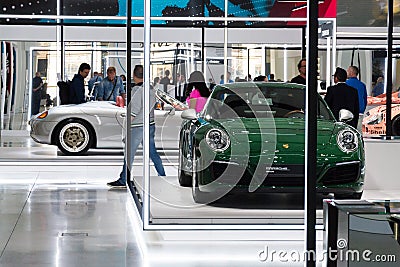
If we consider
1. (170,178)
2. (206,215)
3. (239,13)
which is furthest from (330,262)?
(239,13)

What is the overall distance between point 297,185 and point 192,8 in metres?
10.0

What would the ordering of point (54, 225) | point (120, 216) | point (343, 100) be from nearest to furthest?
point (54, 225) < point (120, 216) < point (343, 100)

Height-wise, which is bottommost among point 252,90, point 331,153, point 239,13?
point 331,153

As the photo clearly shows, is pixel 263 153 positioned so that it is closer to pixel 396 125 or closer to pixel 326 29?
pixel 326 29

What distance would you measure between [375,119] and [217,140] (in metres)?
10.3

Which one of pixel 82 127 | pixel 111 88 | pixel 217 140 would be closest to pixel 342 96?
pixel 217 140

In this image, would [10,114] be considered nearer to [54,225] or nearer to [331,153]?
[54,225]

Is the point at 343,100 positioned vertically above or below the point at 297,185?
above

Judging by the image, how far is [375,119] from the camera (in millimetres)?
17969

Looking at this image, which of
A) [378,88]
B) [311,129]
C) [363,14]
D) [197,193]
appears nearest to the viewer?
[311,129]

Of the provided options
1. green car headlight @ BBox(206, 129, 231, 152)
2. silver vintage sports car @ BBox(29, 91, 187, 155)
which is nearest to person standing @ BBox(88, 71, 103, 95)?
silver vintage sports car @ BBox(29, 91, 187, 155)

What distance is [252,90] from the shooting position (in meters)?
9.20

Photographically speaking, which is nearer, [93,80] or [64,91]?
[64,91]

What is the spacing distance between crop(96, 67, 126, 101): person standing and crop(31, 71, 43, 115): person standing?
4.64 feet
